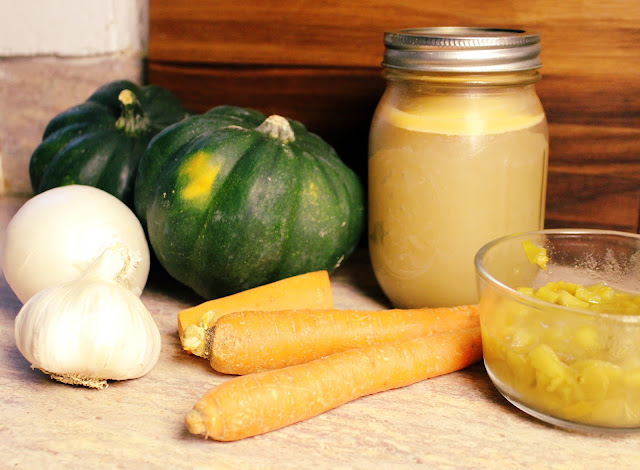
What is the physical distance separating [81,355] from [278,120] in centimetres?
58

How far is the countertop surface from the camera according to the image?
91 centimetres

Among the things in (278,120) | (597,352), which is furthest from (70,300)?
(597,352)

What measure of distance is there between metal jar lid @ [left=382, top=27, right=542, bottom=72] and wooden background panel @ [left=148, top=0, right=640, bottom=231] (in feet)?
1.04

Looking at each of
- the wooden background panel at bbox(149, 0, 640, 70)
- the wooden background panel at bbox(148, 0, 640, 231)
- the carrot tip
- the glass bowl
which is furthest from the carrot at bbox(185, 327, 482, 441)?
the wooden background panel at bbox(149, 0, 640, 70)

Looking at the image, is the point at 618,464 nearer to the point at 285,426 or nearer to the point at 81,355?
the point at 285,426

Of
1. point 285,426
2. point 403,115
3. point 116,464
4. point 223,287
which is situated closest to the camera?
point 116,464

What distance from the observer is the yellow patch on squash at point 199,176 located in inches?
50.4

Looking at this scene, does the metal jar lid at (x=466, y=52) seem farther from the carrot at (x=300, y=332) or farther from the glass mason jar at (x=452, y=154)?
the carrot at (x=300, y=332)

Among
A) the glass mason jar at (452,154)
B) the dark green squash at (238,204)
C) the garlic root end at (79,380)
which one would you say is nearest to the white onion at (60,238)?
the dark green squash at (238,204)

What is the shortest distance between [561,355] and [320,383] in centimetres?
35

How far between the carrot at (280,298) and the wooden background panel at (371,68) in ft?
1.57

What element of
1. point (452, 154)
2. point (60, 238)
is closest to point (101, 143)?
point (60, 238)

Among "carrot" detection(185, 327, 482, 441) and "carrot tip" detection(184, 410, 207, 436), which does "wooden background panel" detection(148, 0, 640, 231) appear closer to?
"carrot" detection(185, 327, 482, 441)

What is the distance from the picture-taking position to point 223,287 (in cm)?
134
